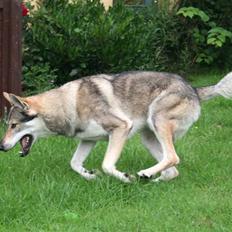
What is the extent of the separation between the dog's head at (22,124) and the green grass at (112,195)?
0.32m

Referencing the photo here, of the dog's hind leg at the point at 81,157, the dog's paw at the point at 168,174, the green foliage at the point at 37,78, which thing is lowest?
the green foliage at the point at 37,78

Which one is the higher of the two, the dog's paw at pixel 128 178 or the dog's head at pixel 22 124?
the dog's head at pixel 22 124

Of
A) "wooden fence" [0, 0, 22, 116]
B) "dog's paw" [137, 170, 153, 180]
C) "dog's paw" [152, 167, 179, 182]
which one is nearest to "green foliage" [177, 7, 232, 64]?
"wooden fence" [0, 0, 22, 116]

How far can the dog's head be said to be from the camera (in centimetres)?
588

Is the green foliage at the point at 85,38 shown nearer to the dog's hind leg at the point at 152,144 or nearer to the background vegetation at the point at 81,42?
the background vegetation at the point at 81,42

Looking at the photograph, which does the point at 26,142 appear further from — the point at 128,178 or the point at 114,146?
the point at 128,178

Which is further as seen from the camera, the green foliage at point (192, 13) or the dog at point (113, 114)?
the green foliage at point (192, 13)

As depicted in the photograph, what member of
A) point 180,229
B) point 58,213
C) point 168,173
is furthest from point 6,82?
point 180,229

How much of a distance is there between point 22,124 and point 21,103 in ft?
0.65

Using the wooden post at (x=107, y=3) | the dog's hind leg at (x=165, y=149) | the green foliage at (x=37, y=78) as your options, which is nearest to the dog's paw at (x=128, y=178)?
the dog's hind leg at (x=165, y=149)

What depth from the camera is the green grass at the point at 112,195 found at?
4.93m

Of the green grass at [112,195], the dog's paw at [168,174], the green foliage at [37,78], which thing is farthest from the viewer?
the green foliage at [37,78]

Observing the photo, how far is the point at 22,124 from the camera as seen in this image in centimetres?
591

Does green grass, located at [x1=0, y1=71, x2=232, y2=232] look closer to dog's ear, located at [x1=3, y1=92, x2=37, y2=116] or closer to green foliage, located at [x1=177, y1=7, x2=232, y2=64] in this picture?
dog's ear, located at [x1=3, y1=92, x2=37, y2=116]
